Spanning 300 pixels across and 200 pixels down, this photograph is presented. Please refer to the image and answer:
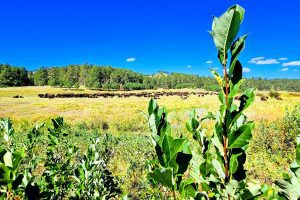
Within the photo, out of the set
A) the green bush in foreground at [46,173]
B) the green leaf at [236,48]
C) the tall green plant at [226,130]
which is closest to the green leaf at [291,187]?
the tall green plant at [226,130]

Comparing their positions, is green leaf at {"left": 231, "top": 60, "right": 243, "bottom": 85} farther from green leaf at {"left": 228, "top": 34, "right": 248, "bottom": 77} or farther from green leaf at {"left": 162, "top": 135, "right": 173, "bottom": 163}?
green leaf at {"left": 162, "top": 135, "right": 173, "bottom": 163}

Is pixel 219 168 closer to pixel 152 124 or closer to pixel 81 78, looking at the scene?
pixel 152 124

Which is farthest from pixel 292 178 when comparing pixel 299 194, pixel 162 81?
pixel 162 81

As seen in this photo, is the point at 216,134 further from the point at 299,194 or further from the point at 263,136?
the point at 263,136

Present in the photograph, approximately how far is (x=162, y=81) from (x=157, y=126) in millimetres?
176403

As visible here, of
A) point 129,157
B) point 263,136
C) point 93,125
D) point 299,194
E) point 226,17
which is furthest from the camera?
point 93,125

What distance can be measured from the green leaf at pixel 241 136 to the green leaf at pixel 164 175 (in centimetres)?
26

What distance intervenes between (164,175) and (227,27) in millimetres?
561

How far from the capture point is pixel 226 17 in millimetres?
1026

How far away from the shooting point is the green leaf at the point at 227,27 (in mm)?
1021

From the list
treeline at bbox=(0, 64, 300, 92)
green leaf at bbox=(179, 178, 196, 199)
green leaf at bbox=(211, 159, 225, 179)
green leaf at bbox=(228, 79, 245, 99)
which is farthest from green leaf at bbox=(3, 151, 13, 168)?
treeline at bbox=(0, 64, 300, 92)

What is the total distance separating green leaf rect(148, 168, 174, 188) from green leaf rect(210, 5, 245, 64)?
46cm

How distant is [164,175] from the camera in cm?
115

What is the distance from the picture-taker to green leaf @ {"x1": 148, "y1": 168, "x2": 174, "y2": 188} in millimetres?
1120
